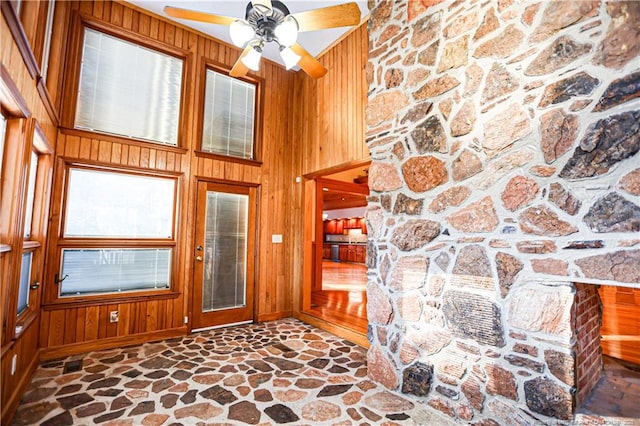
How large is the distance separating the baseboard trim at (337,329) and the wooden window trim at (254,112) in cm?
245

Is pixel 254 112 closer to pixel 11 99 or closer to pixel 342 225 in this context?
pixel 11 99

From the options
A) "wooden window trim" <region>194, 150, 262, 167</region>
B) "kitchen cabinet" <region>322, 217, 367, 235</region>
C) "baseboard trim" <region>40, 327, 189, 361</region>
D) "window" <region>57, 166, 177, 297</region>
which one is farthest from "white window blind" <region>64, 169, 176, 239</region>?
"kitchen cabinet" <region>322, 217, 367, 235</region>

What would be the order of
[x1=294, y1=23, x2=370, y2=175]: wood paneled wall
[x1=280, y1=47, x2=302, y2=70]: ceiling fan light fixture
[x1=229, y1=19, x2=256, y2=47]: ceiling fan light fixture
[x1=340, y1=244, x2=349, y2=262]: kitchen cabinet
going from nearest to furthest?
[x1=229, y1=19, x2=256, y2=47]: ceiling fan light fixture, [x1=280, y1=47, x2=302, y2=70]: ceiling fan light fixture, [x1=294, y1=23, x2=370, y2=175]: wood paneled wall, [x1=340, y1=244, x2=349, y2=262]: kitchen cabinet

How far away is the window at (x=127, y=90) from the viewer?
11.3 feet

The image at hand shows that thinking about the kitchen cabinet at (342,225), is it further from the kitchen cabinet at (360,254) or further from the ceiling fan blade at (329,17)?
the ceiling fan blade at (329,17)

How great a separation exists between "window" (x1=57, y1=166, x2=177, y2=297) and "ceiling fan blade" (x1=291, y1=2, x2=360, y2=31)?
8.47 ft

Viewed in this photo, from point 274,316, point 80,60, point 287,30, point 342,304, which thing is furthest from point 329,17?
point 342,304

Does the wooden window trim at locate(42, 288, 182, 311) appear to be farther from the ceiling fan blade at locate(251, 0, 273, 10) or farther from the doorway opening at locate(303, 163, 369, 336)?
the ceiling fan blade at locate(251, 0, 273, 10)

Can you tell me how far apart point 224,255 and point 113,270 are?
1299 mm

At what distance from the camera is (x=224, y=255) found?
421cm

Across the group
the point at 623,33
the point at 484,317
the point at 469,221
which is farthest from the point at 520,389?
the point at 623,33

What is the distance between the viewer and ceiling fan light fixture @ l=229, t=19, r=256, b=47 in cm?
232

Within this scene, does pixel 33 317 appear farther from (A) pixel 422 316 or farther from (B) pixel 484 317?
(B) pixel 484 317

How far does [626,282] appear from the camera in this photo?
1.48 metres
